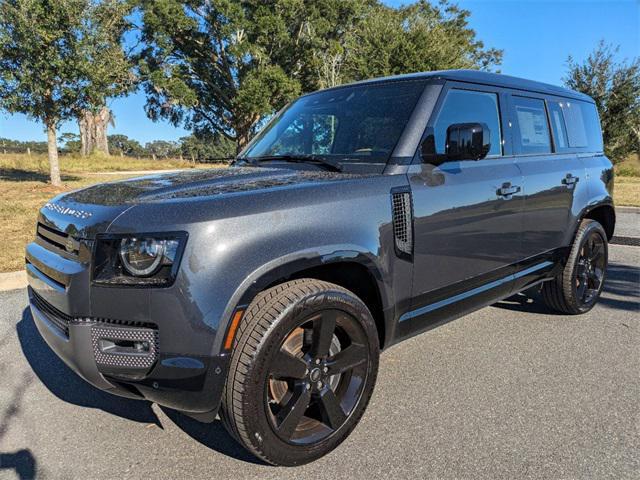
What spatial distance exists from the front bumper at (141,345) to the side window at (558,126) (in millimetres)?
3422

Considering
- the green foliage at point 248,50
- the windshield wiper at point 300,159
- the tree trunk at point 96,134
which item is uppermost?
the green foliage at point 248,50

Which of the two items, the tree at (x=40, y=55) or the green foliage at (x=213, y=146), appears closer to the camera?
the green foliage at (x=213, y=146)

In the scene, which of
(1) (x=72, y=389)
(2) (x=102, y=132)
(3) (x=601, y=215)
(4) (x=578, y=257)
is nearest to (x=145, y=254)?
(1) (x=72, y=389)

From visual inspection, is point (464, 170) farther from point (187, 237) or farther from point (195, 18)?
point (195, 18)

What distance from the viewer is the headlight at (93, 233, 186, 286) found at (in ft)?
6.13

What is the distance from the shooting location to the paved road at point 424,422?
2227mm

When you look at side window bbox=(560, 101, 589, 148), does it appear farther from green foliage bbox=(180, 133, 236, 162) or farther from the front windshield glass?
green foliage bbox=(180, 133, 236, 162)

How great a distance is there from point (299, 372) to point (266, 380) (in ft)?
0.64

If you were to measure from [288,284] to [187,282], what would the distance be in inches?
19.0

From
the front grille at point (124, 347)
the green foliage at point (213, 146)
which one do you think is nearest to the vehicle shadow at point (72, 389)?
the front grille at point (124, 347)

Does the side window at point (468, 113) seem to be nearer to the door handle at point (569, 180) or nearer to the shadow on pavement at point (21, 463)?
the door handle at point (569, 180)

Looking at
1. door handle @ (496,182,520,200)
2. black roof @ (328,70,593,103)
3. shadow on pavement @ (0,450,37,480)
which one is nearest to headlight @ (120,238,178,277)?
shadow on pavement @ (0,450,37,480)

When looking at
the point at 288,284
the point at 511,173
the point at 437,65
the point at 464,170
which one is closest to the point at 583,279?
the point at 511,173

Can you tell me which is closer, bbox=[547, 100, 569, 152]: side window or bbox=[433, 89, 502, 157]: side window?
bbox=[433, 89, 502, 157]: side window
